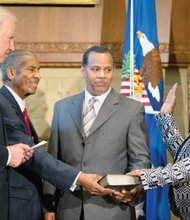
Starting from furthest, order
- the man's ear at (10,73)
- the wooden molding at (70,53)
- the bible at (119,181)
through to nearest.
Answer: the wooden molding at (70,53) < the man's ear at (10,73) < the bible at (119,181)

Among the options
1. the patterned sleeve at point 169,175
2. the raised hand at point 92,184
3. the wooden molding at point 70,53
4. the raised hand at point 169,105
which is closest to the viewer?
the patterned sleeve at point 169,175

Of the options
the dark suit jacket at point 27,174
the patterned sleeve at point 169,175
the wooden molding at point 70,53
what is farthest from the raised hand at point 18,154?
the wooden molding at point 70,53

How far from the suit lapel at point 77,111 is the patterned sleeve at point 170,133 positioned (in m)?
0.51

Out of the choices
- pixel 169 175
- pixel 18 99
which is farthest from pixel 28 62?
pixel 169 175

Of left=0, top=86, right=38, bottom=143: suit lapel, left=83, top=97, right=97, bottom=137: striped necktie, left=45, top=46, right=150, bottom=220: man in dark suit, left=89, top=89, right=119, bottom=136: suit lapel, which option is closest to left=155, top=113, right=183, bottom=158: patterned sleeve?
left=45, top=46, right=150, bottom=220: man in dark suit

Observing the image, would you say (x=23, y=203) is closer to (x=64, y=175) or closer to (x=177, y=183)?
(x=64, y=175)

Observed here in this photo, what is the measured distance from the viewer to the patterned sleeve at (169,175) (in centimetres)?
236

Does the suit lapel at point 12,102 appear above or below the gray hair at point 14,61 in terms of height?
below

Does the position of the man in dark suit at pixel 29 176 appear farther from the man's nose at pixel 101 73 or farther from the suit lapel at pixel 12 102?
the man's nose at pixel 101 73

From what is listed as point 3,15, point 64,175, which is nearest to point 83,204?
point 64,175

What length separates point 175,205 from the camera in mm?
2584

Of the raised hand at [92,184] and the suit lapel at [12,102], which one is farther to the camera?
the suit lapel at [12,102]

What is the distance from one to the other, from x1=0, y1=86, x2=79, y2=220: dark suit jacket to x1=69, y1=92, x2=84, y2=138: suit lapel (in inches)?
10.3

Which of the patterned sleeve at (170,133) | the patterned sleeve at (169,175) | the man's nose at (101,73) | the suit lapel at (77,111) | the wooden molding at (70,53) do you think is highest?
the wooden molding at (70,53)
